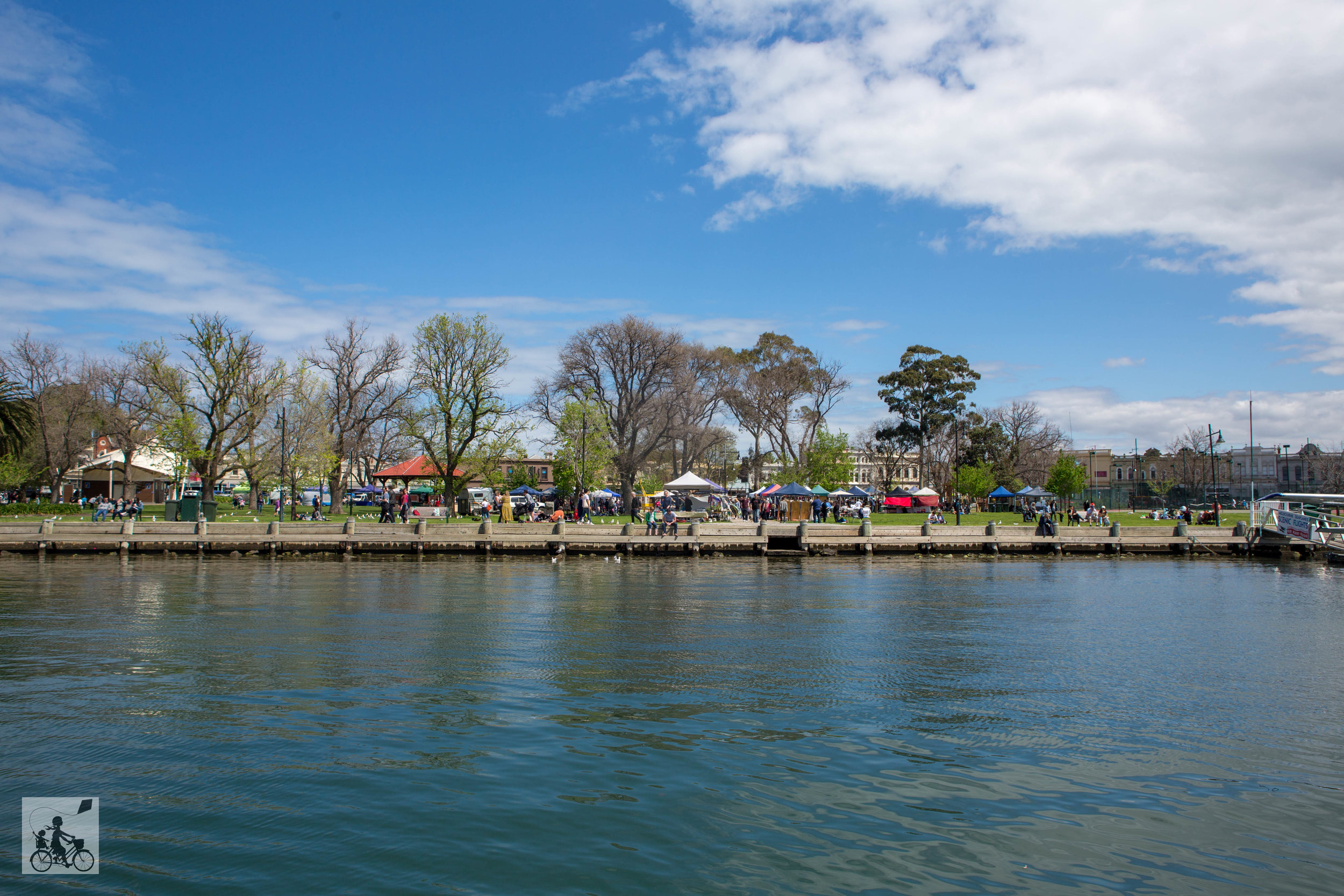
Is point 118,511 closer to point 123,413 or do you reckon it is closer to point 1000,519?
point 123,413

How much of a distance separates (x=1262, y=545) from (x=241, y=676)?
1656 inches

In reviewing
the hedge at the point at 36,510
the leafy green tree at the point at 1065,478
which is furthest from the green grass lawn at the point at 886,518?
the leafy green tree at the point at 1065,478

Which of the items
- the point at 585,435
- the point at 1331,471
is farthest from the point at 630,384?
the point at 1331,471

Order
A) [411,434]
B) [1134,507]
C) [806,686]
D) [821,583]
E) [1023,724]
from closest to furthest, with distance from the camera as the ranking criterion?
[1023,724] → [806,686] → [821,583] → [411,434] → [1134,507]

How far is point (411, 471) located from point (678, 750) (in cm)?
7483

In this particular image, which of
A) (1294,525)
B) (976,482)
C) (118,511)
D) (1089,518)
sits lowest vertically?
(1089,518)

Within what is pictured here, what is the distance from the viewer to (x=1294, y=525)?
120ft

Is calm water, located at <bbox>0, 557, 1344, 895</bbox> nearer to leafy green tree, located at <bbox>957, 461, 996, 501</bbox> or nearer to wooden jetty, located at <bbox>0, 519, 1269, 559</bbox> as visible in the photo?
wooden jetty, located at <bbox>0, 519, 1269, 559</bbox>

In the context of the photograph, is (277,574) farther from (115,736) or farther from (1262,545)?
(1262,545)

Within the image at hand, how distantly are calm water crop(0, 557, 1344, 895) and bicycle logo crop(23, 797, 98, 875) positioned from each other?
111 mm

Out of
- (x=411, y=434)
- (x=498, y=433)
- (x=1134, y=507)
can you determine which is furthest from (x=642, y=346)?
(x=1134, y=507)

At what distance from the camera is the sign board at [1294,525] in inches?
1405

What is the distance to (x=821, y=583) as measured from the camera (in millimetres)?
26250

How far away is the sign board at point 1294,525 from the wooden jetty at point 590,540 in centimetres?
80
